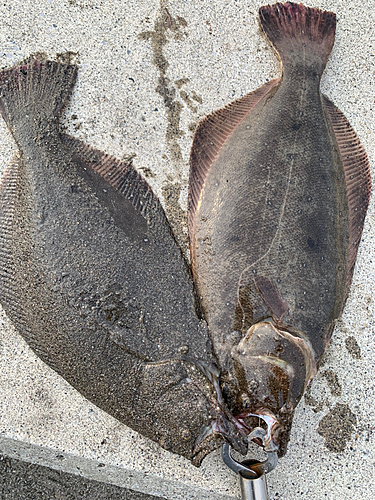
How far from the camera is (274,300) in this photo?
1.96m

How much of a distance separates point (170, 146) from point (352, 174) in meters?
1.02

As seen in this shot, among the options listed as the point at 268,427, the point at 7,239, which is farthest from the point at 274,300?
the point at 7,239

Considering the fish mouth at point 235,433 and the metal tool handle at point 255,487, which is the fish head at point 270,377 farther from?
the metal tool handle at point 255,487

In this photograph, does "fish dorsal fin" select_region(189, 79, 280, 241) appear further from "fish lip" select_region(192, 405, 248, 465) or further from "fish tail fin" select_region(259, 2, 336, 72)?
"fish lip" select_region(192, 405, 248, 465)

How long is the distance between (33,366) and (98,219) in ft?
2.90

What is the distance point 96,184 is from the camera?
209cm

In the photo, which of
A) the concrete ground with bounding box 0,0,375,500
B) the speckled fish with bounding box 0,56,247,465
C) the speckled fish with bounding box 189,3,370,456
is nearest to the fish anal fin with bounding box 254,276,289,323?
the speckled fish with bounding box 189,3,370,456

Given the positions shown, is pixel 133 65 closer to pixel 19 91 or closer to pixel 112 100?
pixel 112 100

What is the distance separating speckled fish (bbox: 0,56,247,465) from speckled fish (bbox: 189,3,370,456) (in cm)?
14

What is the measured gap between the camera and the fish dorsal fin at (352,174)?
2.25 m

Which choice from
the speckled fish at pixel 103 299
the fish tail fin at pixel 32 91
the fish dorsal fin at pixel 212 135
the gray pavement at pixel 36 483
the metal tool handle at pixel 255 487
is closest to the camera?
the speckled fish at pixel 103 299

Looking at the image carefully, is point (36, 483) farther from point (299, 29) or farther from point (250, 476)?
point (299, 29)

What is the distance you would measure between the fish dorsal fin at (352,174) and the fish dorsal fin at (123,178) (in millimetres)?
999

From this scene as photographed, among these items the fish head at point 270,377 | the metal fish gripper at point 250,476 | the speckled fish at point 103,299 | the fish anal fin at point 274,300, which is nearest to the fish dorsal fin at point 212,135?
the speckled fish at point 103,299
